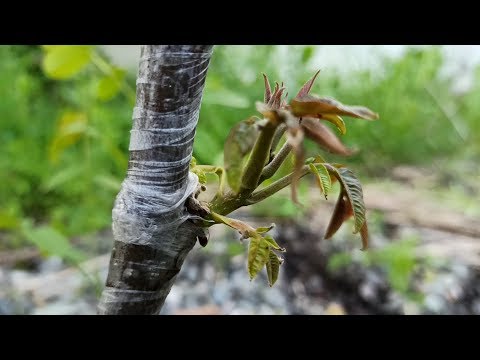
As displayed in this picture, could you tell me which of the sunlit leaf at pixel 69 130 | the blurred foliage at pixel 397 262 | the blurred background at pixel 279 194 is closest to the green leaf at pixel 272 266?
the blurred background at pixel 279 194

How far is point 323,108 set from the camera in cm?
39

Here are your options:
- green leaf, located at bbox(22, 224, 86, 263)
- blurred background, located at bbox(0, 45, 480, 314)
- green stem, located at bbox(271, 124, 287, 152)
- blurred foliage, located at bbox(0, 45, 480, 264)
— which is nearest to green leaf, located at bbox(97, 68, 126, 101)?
blurred background, located at bbox(0, 45, 480, 314)

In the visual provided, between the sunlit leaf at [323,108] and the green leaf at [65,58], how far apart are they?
708 mm

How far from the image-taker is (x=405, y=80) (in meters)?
2.25

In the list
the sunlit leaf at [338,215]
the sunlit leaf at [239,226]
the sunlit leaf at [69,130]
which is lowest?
the sunlit leaf at [69,130]

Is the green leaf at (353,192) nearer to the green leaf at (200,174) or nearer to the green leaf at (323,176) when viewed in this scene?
the green leaf at (323,176)

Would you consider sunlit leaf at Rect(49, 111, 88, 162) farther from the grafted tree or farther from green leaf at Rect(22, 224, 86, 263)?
the grafted tree

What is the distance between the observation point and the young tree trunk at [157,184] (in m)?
0.45

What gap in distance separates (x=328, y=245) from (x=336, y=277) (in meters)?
0.15

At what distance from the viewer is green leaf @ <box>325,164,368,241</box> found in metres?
0.46

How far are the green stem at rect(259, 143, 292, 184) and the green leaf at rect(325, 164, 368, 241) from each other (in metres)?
0.05

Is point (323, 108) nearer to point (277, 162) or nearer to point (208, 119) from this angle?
point (277, 162)

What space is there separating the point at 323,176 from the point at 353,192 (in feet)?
0.11
